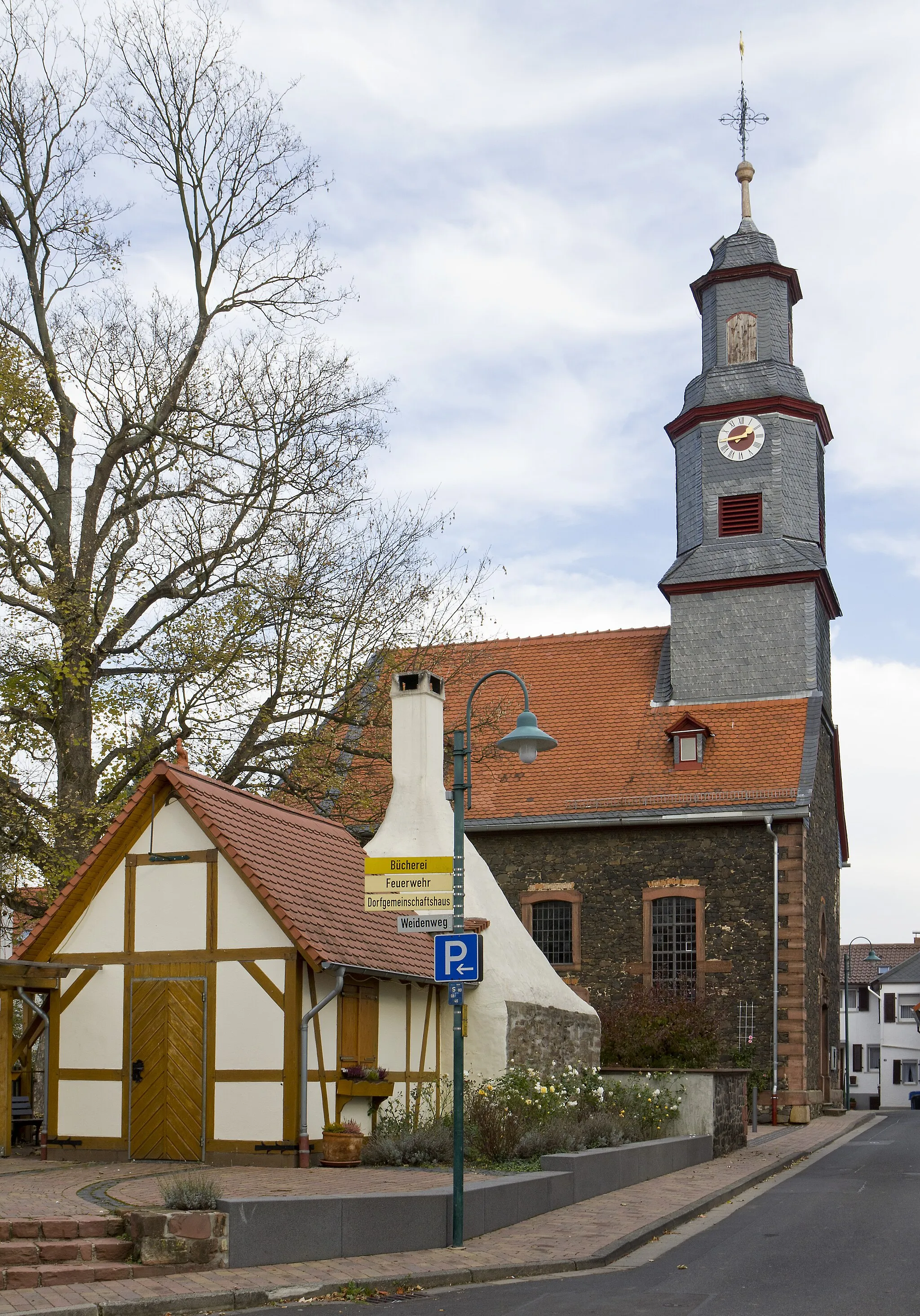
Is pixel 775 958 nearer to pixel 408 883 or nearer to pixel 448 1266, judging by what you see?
pixel 408 883

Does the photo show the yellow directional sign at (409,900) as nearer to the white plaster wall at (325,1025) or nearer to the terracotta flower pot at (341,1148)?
the white plaster wall at (325,1025)

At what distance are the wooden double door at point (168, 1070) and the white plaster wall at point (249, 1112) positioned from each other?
235 mm

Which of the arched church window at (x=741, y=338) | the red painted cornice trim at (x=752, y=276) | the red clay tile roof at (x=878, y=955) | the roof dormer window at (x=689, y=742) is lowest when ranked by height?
the red clay tile roof at (x=878, y=955)

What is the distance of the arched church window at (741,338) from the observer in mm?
35125

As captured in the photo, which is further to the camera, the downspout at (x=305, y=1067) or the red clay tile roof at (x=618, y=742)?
the red clay tile roof at (x=618, y=742)

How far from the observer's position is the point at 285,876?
16.4m

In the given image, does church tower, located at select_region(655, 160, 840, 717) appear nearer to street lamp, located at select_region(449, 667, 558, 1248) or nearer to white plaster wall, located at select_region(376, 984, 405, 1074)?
white plaster wall, located at select_region(376, 984, 405, 1074)

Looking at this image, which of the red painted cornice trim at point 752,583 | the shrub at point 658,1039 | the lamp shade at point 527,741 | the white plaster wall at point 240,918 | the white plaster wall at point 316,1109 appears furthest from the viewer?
the red painted cornice trim at point 752,583

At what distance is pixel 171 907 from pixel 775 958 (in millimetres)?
17246

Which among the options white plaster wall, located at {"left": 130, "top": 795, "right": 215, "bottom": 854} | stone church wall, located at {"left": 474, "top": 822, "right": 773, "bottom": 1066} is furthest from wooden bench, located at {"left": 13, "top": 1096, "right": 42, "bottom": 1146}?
stone church wall, located at {"left": 474, "top": 822, "right": 773, "bottom": 1066}

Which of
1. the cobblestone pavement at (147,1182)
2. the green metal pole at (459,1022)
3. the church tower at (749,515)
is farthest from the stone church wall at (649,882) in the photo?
the green metal pole at (459,1022)

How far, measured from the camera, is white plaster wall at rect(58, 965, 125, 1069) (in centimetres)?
1614

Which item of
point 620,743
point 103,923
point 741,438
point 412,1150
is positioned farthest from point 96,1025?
point 741,438

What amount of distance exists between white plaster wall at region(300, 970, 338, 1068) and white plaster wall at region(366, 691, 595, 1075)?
3.68 m
